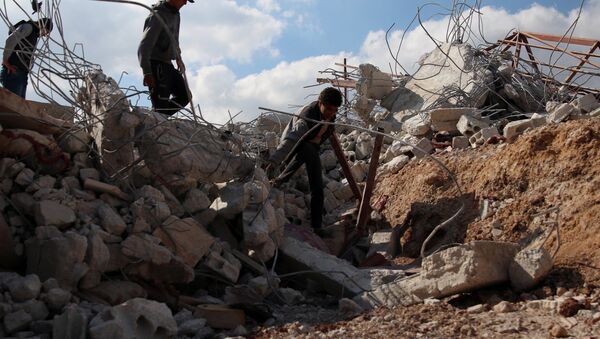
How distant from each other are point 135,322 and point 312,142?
10.8 feet

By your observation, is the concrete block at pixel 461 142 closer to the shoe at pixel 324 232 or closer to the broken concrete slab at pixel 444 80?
the broken concrete slab at pixel 444 80

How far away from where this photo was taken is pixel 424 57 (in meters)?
10.9

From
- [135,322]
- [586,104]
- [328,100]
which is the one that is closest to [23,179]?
[135,322]

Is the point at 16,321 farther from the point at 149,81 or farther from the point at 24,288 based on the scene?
the point at 149,81

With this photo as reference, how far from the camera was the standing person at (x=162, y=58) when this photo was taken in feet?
18.6

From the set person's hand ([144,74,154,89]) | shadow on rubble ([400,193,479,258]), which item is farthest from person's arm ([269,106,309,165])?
shadow on rubble ([400,193,479,258])

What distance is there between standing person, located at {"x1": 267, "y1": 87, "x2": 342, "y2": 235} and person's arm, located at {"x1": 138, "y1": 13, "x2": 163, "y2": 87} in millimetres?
1376

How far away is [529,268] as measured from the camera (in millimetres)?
4031

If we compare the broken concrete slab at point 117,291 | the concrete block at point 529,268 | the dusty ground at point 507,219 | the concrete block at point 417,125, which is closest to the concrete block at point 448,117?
the concrete block at point 417,125

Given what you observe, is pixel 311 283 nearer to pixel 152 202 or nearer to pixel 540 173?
pixel 152 202

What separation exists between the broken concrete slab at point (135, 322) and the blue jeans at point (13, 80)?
324 centimetres

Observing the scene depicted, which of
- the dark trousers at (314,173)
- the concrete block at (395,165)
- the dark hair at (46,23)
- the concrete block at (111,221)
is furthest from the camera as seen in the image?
the concrete block at (395,165)

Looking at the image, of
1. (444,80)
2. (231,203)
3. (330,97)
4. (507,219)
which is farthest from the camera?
(444,80)

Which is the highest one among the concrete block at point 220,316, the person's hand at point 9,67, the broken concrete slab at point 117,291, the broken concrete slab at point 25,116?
the person's hand at point 9,67
